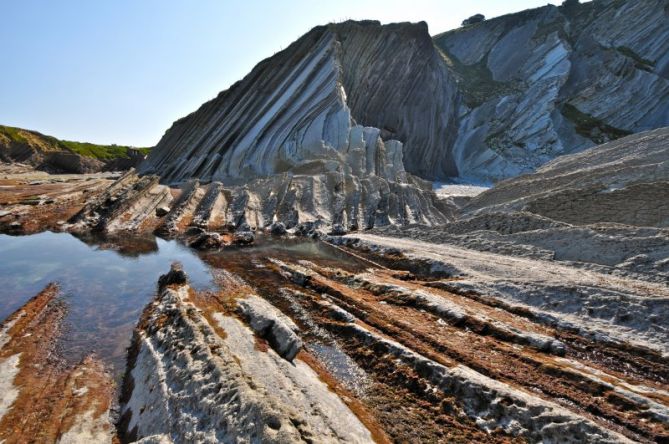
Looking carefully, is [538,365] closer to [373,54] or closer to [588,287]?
[588,287]

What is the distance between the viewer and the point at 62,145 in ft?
275

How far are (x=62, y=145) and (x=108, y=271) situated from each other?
8171 cm

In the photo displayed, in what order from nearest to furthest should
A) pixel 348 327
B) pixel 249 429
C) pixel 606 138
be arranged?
pixel 249 429 < pixel 348 327 < pixel 606 138

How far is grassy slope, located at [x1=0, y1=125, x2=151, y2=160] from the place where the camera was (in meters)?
74.0

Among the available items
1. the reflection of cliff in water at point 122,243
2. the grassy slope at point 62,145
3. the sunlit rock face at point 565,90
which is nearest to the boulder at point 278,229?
the reflection of cliff in water at point 122,243

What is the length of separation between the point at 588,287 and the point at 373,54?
2216 inches

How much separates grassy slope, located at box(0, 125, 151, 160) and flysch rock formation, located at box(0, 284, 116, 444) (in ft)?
258

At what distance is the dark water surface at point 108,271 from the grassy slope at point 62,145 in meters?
63.5

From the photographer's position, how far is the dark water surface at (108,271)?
12477 mm

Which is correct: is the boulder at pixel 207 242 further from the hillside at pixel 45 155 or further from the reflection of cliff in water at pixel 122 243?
the hillside at pixel 45 155

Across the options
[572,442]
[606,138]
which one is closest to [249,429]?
[572,442]

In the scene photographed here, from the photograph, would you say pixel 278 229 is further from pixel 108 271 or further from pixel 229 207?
pixel 108 271

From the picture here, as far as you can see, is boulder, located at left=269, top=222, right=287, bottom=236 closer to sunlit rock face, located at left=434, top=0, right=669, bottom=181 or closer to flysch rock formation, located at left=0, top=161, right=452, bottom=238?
flysch rock formation, located at left=0, top=161, right=452, bottom=238

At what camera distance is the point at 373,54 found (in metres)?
62.2
